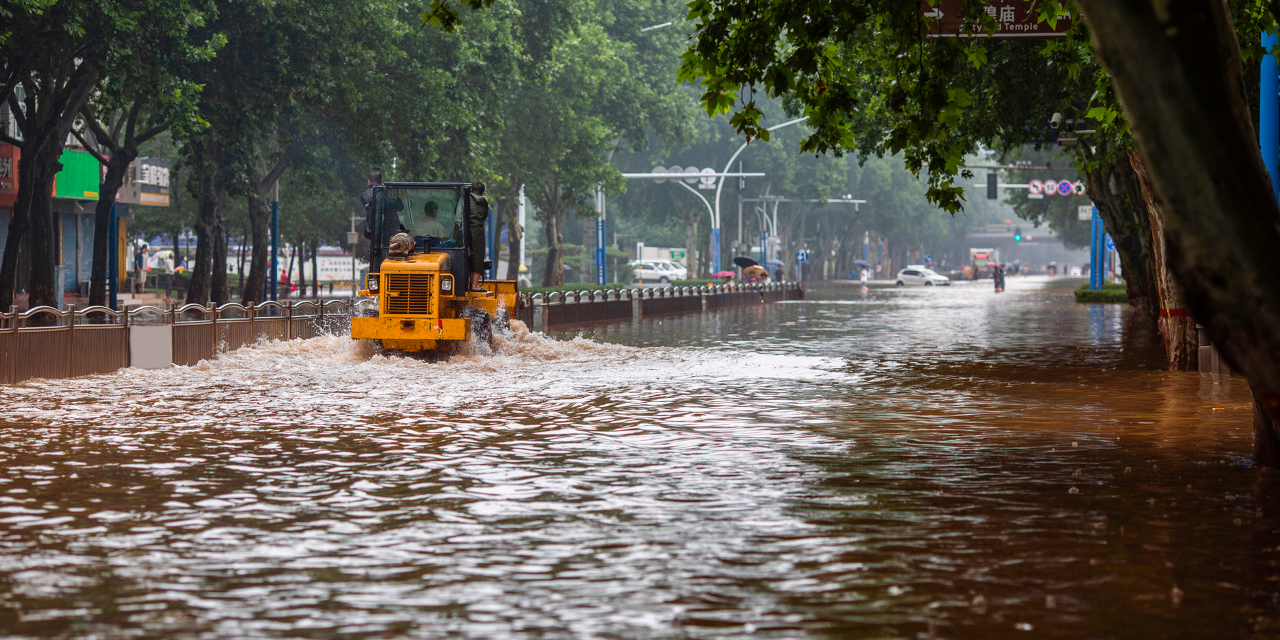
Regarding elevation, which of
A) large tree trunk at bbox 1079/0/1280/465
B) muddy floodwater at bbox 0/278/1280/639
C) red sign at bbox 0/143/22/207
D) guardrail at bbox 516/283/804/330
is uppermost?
red sign at bbox 0/143/22/207

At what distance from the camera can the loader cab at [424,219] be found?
2108 centimetres

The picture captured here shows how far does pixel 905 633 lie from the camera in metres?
5.78

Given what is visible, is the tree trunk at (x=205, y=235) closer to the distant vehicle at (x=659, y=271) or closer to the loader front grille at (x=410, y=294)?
the loader front grille at (x=410, y=294)

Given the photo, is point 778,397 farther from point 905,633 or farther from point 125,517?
→ point 905,633

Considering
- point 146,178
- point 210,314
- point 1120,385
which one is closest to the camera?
point 1120,385

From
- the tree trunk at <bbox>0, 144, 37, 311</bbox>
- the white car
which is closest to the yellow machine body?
the tree trunk at <bbox>0, 144, 37, 311</bbox>

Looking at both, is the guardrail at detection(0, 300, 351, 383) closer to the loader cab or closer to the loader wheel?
the loader cab

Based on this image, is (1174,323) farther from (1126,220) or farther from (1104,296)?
(1104,296)

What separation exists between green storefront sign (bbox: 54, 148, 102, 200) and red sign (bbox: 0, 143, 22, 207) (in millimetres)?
2489

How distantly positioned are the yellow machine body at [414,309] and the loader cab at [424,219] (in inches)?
23.3

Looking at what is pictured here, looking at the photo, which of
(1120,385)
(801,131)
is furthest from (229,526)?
(801,131)

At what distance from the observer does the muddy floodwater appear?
20.2 feet

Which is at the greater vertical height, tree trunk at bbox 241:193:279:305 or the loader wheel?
tree trunk at bbox 241:193:279:305

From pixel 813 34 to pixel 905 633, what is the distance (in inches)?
250
